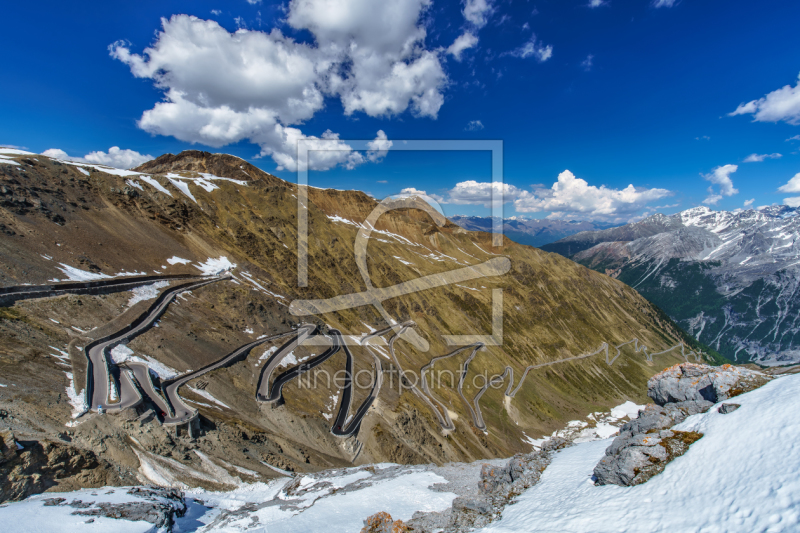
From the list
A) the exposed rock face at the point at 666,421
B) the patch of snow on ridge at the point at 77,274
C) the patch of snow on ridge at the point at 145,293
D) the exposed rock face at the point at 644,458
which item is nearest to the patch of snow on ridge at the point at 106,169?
the patch of snow on ridge at the point at 77,274

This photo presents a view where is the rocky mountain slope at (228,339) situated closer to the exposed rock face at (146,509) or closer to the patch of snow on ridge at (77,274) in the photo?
the patch of snow on ridge at (77,274)

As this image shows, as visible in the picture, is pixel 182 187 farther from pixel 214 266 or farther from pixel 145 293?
pixel 145 293

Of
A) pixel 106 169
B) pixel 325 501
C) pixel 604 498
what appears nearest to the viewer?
pixel 604 498

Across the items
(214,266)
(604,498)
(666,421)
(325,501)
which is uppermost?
(214,266)

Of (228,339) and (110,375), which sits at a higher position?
(228,339)

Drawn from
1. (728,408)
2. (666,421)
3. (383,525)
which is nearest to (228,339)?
(383,525)

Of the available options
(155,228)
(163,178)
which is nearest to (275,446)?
(155,228)

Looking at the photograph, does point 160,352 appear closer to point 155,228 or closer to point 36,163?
point 155,228
